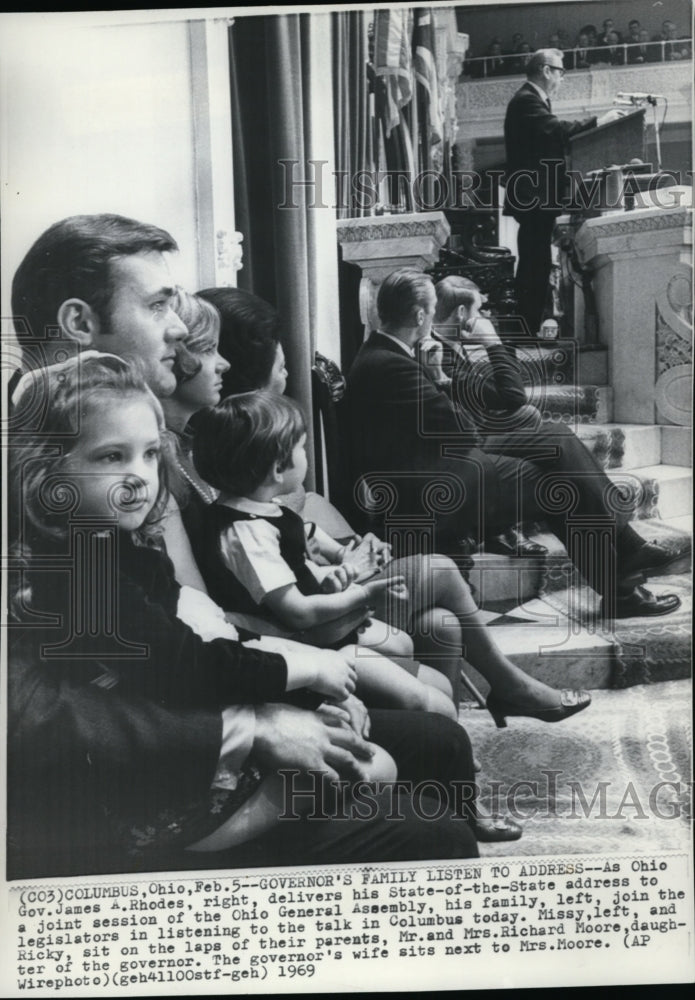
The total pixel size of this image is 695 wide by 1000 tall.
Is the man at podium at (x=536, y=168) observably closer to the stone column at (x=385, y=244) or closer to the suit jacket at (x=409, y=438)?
the stone column at (x=385, y=244)

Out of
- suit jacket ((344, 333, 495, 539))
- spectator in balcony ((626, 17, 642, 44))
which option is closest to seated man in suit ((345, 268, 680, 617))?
suit jacket ((344, 333, 495, 539))

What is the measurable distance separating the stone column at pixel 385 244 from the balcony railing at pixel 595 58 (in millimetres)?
549

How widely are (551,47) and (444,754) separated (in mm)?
2593

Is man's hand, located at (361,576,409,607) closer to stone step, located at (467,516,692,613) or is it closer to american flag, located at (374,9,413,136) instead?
stone step, located at (467,516,692,613)

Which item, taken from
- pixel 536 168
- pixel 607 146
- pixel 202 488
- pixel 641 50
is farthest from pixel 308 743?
pixel 641 50

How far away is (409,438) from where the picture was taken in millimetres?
3787

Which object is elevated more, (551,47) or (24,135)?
(551,47)

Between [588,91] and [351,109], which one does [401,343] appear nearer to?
[351,109]

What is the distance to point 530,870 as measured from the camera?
12.4 feet

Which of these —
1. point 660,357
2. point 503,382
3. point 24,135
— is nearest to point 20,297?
point 24,135

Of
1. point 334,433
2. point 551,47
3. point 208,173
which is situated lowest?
point 334,433

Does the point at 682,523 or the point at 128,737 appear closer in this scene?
the point at 128,737

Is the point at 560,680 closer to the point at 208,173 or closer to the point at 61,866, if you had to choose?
the point at 61,866

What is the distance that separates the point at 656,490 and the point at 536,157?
1296 millimetres
